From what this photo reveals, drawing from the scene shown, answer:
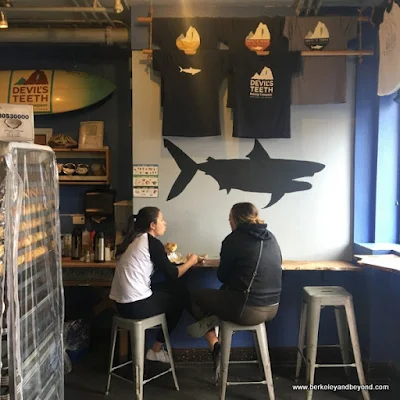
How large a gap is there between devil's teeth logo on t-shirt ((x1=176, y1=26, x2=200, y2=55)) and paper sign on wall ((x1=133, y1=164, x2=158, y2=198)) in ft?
2.94

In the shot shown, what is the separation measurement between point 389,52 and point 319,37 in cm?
53

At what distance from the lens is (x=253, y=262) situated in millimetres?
2854

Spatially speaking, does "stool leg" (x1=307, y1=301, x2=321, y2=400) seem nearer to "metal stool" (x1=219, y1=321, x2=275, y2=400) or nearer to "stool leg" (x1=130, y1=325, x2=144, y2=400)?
"metal stool" (x1=219, y1=321, x2=275, y2=400)

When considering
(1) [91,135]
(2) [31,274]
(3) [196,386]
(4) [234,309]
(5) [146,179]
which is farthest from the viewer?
(1) [91,135]

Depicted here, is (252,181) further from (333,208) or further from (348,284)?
(348,284)

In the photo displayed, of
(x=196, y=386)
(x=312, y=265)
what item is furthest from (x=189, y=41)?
(x=196, y=386)

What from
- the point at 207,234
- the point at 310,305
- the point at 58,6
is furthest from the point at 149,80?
the point at 310,305

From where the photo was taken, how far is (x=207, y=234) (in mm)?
3539

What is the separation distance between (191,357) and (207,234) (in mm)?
972

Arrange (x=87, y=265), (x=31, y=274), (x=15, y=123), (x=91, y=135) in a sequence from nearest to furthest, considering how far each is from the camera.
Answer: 1. (x=31, y=274)
2. (x=15, y=123)
3. (x=87, y=265)
4. (x=91, y=135)

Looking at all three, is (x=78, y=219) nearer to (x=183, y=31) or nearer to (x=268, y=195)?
(x=268, y=195)

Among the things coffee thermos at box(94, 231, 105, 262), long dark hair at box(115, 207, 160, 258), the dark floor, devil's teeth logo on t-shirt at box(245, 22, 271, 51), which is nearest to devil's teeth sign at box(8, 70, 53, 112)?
coffee thermos at box(94, 231, 105, 262)

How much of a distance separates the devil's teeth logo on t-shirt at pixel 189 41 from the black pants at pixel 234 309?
5.75 feet

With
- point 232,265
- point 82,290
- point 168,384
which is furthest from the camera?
point 82,290
